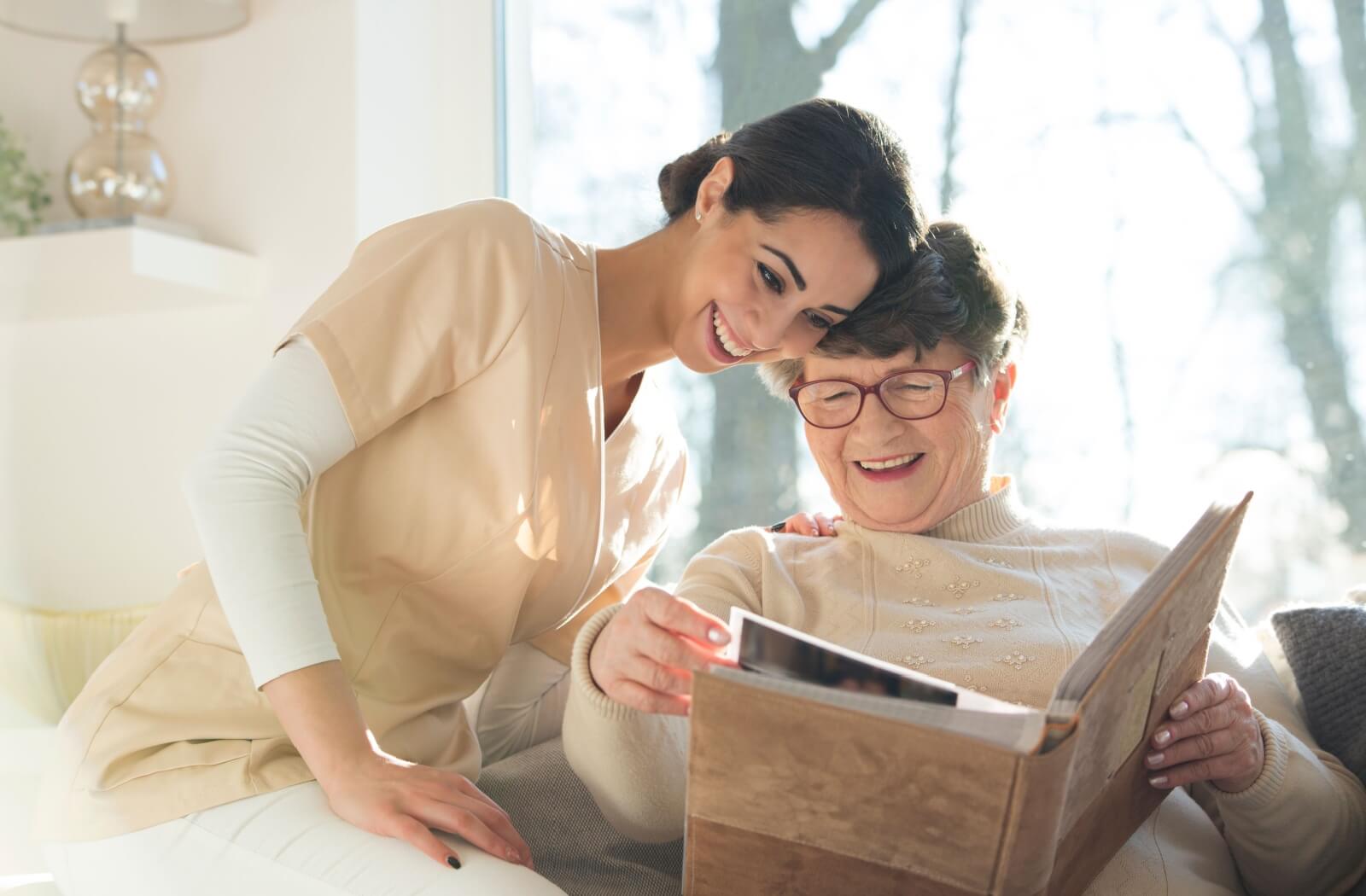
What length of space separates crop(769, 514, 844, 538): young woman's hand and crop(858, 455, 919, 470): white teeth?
114 mm

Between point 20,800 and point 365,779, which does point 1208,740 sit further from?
point 20,800

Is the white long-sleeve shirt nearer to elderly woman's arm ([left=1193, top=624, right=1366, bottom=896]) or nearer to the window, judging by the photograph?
the window

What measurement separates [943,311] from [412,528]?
2.12 ft

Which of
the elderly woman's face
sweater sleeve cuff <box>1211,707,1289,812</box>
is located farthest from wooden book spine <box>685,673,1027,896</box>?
the elderly woman's face

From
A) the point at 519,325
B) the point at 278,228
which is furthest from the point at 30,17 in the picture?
the point at 519,325

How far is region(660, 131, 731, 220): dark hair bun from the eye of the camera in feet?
4.87

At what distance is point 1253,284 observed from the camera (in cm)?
176

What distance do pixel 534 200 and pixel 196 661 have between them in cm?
136

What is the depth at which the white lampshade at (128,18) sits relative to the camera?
7.16ft

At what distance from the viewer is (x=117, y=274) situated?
2.22 m

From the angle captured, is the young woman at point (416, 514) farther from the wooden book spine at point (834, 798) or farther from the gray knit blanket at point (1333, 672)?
the gray knit blanket at point (1333, 672)

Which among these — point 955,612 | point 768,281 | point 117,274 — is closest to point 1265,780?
point 955,612

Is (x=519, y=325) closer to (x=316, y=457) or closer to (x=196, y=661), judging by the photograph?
(x=316, y=457)

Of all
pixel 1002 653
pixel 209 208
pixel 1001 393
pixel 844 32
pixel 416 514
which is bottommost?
pixel 1002 653
